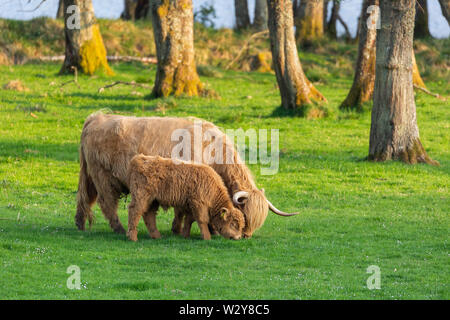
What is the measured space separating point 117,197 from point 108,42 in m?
21.9

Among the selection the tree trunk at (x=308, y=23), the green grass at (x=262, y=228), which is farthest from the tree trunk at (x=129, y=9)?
the green grass at (x=262, y=228)

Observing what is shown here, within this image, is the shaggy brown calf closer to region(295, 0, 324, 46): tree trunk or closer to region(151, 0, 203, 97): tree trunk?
region(151, 0, 203, 97): tree trunk

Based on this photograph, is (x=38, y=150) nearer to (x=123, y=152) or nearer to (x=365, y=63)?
(x=123, y=152)

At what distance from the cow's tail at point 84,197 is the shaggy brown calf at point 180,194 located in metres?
1.18

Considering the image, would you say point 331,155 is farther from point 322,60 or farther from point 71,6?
point 322,60

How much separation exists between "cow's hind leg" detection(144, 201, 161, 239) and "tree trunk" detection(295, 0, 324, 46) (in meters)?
25.6

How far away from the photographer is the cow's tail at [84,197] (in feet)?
38.0

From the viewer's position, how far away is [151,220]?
10.7 meters

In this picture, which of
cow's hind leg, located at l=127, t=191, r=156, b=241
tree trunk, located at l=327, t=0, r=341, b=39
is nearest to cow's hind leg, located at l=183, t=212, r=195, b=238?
cow's hind leg, located at l=127, t=191, r=156, b=241

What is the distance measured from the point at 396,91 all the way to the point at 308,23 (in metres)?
19.1

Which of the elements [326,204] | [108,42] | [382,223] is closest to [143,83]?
[108,42]

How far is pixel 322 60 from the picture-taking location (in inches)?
1293
